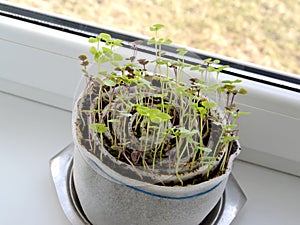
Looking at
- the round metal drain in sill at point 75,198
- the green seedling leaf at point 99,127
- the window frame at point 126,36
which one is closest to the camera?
the green seedling leaf at point 99,127

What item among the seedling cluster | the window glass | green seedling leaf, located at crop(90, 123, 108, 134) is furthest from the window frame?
green seedling leaf, located at crop(90, 123, 108, 134)

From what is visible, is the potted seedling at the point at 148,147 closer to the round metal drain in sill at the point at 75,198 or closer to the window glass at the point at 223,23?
the round metal drain in sill at the point at 75,198

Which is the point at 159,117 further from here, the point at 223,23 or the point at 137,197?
the point at 223,23

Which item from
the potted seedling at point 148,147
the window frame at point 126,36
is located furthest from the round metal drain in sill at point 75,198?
the window frame at point 126,36

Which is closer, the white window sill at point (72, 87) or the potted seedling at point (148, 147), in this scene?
the potted seedling at point (148, 147)

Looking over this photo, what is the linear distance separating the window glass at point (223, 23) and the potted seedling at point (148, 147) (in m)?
0.18

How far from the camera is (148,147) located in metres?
0.63

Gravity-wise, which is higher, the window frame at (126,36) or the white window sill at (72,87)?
the window frame at (126,36)

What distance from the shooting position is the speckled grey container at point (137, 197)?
605mm

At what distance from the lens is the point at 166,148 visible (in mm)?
635

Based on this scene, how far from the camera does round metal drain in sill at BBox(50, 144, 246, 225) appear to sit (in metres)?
0.73

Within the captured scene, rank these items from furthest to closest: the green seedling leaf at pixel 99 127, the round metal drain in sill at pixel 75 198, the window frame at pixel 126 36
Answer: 1. the window frame at pixel 126 36
2. the round metal drain in sill at pixel 75 198
3. the green seedling leaf at pixel 99 127

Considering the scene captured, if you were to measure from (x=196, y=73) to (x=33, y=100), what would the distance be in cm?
34

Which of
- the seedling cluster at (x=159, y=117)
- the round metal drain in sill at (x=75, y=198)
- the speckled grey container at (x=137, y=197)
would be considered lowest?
the round metal drain in sill at (x=75, y=198)
